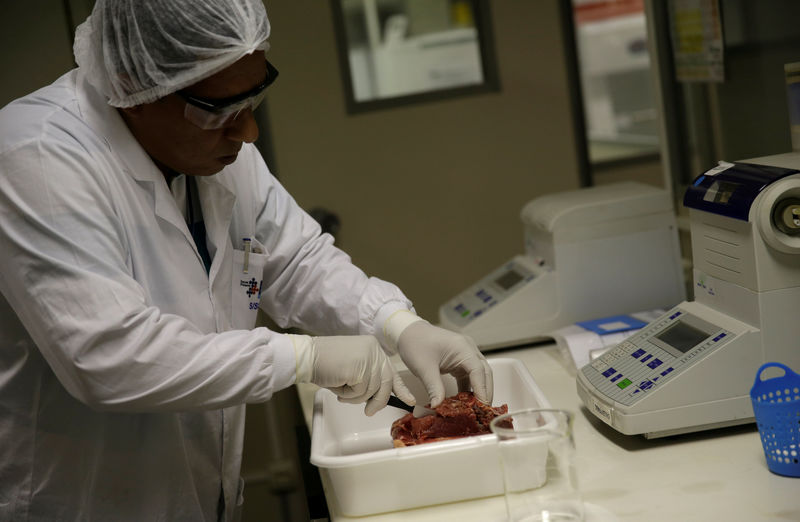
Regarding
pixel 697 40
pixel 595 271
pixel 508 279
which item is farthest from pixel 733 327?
pixel 697 40

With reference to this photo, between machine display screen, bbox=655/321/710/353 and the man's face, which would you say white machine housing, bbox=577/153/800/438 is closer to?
machine display screen, bbox=655/321/710/353

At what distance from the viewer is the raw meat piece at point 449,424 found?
1355 millimetres

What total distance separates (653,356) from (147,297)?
90 centimetres

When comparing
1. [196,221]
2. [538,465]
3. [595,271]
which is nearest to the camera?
[538,465]

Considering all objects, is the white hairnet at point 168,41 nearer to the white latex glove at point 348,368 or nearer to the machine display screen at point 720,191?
the white latex glove at point 348,368

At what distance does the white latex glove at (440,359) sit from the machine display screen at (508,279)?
0.67 metres

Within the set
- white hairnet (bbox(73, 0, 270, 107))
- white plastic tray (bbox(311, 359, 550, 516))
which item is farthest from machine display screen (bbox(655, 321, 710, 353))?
white hairnet (bbox(73, 0, 270, 107))

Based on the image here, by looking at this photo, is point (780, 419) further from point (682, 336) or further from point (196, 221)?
point (196, 221)

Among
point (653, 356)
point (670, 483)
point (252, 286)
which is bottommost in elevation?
point (670, 483)

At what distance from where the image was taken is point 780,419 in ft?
3.86

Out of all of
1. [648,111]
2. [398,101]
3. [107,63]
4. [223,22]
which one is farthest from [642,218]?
[648,111]

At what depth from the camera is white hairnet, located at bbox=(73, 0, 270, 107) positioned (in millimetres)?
1334

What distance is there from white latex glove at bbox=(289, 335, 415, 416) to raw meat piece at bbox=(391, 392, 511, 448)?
0.23ft

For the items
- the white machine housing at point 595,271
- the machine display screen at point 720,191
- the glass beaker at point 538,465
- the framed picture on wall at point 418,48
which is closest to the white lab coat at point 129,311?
the glass beaker at point 538,465
